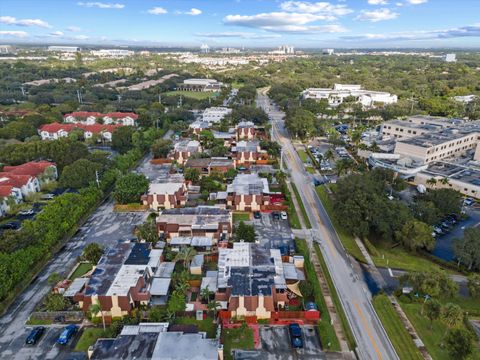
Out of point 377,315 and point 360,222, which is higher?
point 360,222

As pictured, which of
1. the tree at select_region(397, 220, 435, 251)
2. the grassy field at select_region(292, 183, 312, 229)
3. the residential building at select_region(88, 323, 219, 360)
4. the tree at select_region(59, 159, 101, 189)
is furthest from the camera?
the tree at select_region(59, 159, 101, 189)

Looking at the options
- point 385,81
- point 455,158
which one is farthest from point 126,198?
point 385,81

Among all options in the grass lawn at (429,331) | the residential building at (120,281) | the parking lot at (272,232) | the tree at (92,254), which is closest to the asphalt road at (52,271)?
the tree at (92,254)

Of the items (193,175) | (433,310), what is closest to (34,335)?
(433,310)

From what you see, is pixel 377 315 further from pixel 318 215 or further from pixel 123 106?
pixel 123 106

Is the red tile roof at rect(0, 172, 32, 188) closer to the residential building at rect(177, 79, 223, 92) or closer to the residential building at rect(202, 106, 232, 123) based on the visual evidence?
Answer: the residential building at rect(202, 106, 232, 123)

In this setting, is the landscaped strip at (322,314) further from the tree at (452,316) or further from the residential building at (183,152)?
the residential building at (183,152)

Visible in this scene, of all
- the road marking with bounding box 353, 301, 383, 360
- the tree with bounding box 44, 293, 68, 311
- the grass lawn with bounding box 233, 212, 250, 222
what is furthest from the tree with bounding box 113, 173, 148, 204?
the road marking with bounding box 353, 301, 383, 360

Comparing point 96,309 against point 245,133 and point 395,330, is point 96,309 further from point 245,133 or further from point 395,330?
point 245,133

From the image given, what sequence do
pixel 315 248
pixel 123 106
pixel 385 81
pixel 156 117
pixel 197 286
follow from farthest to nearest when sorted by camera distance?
pixel 385 81, pixel 123 106, pixel 156 117, pixel 315 248, pixel 197 286
